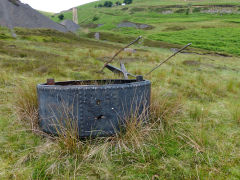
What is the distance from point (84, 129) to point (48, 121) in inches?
19.7

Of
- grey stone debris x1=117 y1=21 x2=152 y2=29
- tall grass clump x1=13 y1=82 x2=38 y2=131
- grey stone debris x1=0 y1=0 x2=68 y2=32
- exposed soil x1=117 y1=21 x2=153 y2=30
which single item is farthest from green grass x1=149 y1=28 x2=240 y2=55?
tall grass clump x1=13 y1=82 x2=38 y2=131

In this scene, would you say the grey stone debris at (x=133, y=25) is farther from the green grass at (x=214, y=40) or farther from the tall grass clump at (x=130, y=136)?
the tall grass clump at (x=130, y=136)

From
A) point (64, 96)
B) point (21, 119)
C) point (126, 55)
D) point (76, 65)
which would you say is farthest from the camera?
point (126, 55)

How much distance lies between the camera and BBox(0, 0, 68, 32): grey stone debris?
26.0 m

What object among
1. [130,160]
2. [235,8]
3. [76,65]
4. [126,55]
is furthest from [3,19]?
[235,8]

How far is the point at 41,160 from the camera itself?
214 cm

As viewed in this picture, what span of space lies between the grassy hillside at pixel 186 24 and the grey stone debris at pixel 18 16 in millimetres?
10358

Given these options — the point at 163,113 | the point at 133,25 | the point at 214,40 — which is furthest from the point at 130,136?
the point at 133,25

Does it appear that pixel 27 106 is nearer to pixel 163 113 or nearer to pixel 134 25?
pixel 163 113

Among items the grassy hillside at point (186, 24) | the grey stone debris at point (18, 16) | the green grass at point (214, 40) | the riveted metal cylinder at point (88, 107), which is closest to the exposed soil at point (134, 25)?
the grassy hillside at point (186, 24)

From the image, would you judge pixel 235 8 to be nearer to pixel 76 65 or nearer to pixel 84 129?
pixel 76 65

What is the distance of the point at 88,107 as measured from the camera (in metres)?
2.45

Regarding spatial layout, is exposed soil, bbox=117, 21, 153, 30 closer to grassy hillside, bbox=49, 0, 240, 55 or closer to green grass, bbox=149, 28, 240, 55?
grassy hillside, bbox=49, 0, 240, 55

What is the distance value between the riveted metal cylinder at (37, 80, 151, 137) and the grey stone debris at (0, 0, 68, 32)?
26681 millimetres
